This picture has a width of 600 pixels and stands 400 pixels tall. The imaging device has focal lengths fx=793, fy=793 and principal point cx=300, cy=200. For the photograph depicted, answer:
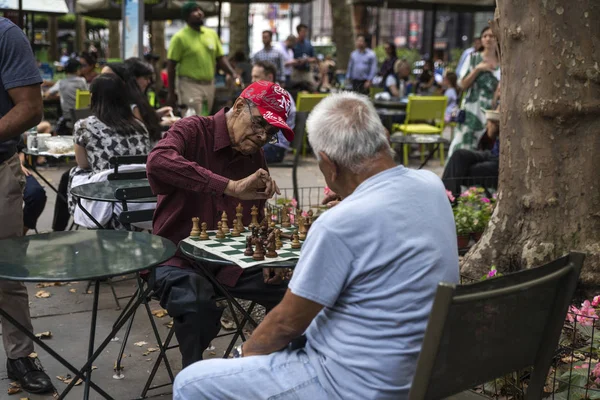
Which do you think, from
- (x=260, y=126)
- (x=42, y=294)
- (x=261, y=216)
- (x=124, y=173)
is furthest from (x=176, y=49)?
(x=260, y=126)

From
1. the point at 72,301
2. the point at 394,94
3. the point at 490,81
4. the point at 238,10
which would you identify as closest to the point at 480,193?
the point at 490,81

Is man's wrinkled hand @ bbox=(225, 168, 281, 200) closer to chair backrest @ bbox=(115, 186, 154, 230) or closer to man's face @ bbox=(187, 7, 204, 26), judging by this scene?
chair backrest @ bbox=(115, 186, 154, 230)

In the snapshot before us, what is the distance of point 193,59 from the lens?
10930 mm

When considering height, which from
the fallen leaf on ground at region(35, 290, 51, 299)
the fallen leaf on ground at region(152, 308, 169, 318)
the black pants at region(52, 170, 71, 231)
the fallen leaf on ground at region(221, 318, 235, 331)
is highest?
the black pants at region(52, 170, 71, 231)

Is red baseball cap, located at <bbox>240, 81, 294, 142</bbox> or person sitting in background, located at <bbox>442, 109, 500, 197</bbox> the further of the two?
person sitting in background, located at <bbox>442, 109, 500, 197</bbox>

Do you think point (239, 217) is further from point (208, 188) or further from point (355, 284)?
point (355, 284)

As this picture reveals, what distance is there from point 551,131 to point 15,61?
286 cm

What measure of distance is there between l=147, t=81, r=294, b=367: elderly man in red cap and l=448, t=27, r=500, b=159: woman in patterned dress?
4775mm

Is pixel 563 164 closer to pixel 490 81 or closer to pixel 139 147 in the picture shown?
pixel 139 147

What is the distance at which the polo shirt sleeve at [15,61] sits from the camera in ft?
11.8

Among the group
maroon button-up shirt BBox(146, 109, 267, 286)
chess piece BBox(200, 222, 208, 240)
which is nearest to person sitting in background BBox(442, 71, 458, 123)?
maroon button-up shirt BBox(146, 109, 267, 286)

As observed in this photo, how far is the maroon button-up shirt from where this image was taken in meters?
3.38

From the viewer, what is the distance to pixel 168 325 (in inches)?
196

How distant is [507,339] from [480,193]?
4834 millimetres
